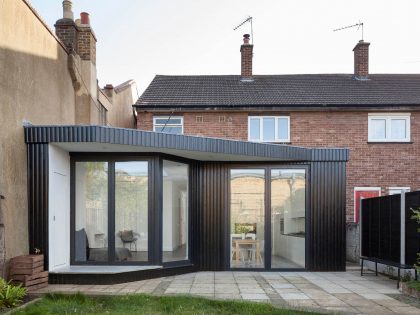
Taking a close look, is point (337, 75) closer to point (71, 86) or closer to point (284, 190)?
point (284, 190)

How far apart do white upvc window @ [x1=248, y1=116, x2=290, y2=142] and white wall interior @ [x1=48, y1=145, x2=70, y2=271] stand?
7629 mm

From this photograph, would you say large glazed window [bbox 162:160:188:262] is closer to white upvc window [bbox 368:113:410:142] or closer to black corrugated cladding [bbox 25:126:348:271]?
black corrugated cladding [bbox 25:126:348:271]

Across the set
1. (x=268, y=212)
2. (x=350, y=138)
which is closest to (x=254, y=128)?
(x=350, y=138)

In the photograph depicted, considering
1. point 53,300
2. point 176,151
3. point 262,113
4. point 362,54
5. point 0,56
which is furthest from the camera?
point 362,54

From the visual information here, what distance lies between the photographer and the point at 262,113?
48.9 feet

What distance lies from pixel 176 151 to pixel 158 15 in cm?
644

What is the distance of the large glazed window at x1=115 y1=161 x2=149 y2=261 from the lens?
8812 mm

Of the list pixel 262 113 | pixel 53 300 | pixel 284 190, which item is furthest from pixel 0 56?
pixel 262 113

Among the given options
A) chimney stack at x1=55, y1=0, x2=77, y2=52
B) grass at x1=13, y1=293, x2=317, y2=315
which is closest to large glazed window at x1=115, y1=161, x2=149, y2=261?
grass at x1=13, y1=293, x2=317, y2=315

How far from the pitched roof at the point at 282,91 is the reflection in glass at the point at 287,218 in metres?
5.10

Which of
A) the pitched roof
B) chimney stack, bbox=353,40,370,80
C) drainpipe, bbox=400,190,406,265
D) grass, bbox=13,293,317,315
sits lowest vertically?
grass, bbox=13,293,317,315

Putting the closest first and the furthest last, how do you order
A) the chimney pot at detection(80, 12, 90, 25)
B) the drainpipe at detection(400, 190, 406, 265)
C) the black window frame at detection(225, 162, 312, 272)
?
the drainpipe at detection(400, 190, 406, 265), the black window frame at detection(225, 162, 312, 272), the chimney pot at detection(80, 12, 90, 25)

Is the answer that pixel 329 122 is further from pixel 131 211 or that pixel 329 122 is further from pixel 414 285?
pixel 131 211

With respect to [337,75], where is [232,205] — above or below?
below
